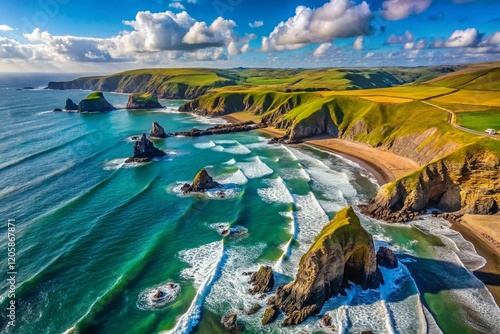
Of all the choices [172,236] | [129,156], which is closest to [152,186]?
[172,236]

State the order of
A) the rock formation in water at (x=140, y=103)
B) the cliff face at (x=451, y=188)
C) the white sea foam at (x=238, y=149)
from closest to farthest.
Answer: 1. the cliff face at (x=451, y=188)
2. the white sea foam at (x=238, y=149)
3. the rock formation in water at (x=140, y=103)

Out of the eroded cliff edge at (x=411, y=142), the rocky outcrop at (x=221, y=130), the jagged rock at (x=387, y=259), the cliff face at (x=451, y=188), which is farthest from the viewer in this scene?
the rocky outcrop at (x=221, y=130)

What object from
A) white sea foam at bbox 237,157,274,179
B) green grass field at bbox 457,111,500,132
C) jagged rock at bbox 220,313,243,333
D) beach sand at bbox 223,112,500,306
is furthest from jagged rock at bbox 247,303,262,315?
green grass field at bbox 457,111,500,132

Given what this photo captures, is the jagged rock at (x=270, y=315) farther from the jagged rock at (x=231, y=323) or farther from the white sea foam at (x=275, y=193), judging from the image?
the white sea foam at (x=275, y=193)

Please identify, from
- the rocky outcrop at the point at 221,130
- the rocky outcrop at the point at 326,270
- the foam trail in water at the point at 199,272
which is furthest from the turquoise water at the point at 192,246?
the rocky outcrop at the point at 221,130

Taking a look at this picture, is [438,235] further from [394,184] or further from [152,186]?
[152,186]

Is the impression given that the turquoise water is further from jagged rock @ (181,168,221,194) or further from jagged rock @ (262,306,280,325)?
jagged rock @ (181,168,221,194)
